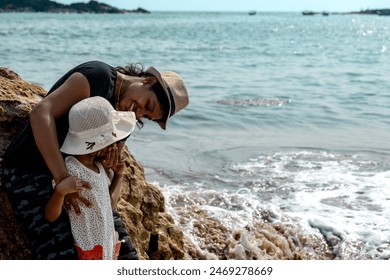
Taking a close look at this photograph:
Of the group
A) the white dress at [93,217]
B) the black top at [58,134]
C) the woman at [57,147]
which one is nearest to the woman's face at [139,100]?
the woman at [57,147]

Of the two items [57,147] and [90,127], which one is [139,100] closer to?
[90,127]

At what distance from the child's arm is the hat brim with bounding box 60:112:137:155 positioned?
151 millimetres

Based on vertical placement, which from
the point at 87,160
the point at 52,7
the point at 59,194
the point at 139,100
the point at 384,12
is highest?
the point at 139,100

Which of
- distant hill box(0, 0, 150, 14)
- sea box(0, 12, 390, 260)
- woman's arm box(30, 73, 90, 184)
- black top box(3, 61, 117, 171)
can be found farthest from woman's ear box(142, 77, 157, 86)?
distant hill box(0, 0, 150, 14)

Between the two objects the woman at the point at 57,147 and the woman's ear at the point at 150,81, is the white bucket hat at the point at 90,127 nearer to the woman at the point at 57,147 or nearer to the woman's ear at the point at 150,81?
the woman at the point at 57,147

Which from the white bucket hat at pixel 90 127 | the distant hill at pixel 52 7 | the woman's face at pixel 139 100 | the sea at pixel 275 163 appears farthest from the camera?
the distant hill at pixel 52 7

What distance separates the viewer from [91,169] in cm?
292

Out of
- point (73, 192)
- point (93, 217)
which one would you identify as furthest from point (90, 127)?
point (93, 217)

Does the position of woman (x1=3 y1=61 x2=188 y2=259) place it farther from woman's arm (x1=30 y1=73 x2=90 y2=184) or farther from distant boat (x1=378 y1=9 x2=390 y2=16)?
distant boat (x1=378 y1=9 x2=390 y2=16)

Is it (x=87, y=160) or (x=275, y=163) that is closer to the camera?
(x=87, y=160)

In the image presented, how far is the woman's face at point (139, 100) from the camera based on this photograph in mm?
3133

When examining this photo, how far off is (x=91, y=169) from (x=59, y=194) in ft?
0.76

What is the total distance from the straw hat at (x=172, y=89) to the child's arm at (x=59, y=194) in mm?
708
